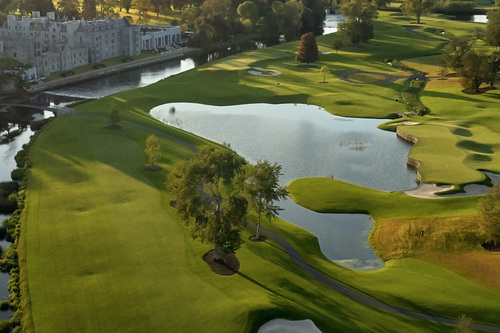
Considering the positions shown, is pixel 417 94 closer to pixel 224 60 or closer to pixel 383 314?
pixel 224 60

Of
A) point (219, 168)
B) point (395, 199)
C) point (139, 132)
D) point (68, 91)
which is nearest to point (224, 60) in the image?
point (68, 91)

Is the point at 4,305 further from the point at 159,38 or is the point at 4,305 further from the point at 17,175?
the point at 159,38

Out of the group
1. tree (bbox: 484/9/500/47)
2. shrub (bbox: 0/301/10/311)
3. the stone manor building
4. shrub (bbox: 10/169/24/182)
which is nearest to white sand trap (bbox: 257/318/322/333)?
shrub (bbox: 0/301/10/311)

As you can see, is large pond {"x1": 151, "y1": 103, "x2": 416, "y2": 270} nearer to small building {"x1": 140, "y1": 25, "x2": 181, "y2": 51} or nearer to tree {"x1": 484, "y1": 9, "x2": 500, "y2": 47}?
small building {"x1": 140, "y1": 25, "x2": 181, "y2": 51}

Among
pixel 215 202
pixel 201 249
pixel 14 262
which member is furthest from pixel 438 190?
pixel 14 262

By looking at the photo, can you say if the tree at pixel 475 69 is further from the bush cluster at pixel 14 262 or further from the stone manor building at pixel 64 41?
the bush cluster at pixel 14 262

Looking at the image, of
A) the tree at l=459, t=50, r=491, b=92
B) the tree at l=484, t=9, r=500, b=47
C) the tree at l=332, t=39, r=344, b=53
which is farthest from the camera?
the tree at l=332, t=39, r=344, b=53
